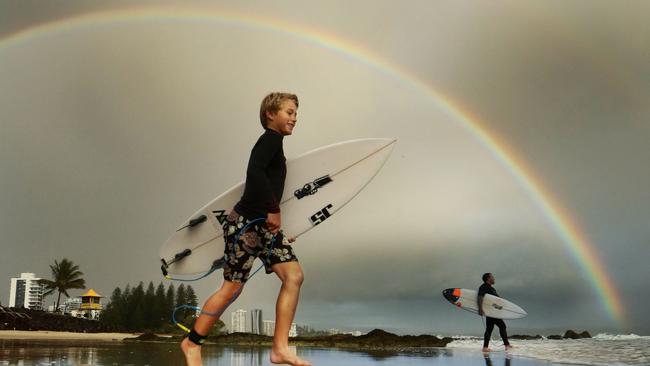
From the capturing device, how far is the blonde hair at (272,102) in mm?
3471

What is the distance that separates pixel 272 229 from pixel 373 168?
96.4 inches

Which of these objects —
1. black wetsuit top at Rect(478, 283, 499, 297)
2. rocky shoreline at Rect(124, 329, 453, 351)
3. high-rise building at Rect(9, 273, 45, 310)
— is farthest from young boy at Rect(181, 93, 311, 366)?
high-rise building at Rect(9, 273, 45, 310)

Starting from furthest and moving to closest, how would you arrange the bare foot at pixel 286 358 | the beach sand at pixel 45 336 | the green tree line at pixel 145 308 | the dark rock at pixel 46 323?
the green tree line at pixel 145 308 → the dark rock at pixel 46 323 → the beach sand at pixel 45 336 → the bare foot at pixel 286 358

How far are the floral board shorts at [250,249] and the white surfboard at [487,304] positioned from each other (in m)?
7.53

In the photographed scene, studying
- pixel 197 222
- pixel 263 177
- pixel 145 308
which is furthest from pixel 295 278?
pixel 145 308

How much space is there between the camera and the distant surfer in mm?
9031

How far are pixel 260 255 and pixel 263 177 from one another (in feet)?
1.64

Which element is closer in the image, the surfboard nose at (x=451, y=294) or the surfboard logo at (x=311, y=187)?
the surfboard logo at (x=311, y=187)

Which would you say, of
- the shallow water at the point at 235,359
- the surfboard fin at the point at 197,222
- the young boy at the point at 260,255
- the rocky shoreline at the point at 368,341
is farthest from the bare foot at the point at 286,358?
the rocky shoreline at the point at 368,341

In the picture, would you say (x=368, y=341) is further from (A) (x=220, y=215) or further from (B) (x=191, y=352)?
(B) (x=191, y=352)

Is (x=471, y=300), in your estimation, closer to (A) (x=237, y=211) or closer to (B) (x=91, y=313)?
(A) (x=237, y=211)

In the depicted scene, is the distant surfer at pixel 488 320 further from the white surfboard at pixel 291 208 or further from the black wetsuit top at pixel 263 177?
the black wetsuit top at pixel 263 177

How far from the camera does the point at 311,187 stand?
15.8 ft

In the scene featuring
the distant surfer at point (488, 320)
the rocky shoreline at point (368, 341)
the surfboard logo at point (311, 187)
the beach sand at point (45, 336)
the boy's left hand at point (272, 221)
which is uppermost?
the surfboard logo at point (311, 187)
